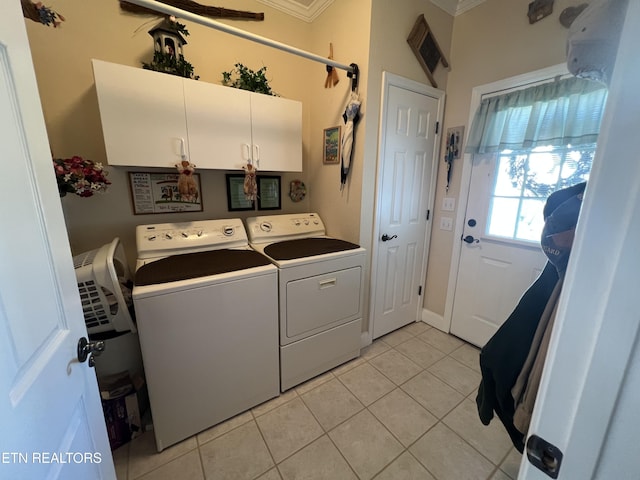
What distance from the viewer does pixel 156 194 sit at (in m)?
1.96

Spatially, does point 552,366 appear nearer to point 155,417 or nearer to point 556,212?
point 556,212

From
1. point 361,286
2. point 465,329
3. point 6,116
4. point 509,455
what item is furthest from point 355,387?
point 6,116

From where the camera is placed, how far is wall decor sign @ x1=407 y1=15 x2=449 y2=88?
2053 mm

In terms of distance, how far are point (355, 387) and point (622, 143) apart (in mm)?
2039

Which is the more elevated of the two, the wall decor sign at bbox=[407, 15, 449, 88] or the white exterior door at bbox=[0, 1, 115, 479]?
the wall decor sign at bbox=[407, 15, 449, 88]

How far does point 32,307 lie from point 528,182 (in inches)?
106

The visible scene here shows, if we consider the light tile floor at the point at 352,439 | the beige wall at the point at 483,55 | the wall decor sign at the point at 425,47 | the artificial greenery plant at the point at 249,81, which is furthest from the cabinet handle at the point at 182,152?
the beige wall at the point at 483,55

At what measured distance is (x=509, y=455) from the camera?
4.86ft

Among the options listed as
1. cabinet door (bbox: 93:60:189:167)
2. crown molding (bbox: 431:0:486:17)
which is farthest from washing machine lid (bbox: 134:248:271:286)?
crown molding (bbox: 431:0:486:17)

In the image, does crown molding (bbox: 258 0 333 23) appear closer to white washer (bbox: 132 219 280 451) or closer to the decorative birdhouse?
the decorative birdhouse

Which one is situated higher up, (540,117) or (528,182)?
(540,117)

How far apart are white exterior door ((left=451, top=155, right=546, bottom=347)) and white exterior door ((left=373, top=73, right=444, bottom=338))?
0.39 m

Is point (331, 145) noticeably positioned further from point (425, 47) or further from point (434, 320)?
point (434, 320)

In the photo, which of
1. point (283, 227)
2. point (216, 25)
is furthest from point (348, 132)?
point (216, 25)
